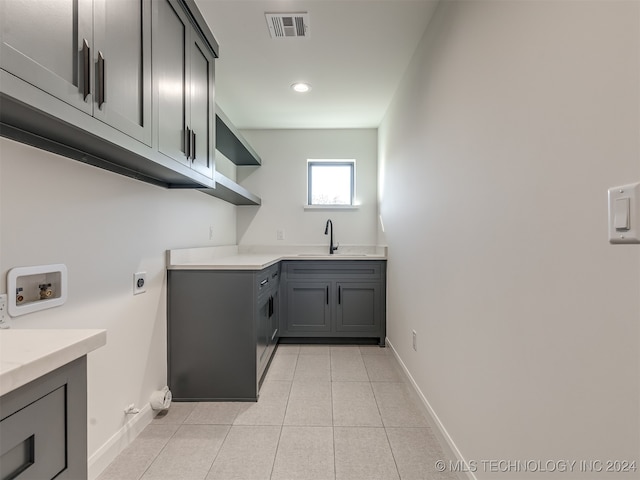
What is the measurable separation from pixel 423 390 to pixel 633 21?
1889 millimetres

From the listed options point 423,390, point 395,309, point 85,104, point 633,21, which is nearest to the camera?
point 633,21

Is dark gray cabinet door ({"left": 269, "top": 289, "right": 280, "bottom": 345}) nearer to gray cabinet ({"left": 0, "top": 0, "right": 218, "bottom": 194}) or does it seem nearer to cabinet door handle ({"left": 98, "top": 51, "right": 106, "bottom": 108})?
gray cabinet ({"left": 0, "top": 0, "right": 218, "bottom": 194})

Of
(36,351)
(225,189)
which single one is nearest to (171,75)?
(225,189)

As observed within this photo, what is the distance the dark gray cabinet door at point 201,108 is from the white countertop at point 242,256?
0.61 m

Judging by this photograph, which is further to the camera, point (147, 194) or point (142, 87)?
point (147, 194)

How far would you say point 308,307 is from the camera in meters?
3.19

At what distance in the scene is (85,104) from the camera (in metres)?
0.92

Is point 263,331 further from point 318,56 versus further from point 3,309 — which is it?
point 318,56

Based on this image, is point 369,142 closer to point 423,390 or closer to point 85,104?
point 423,390

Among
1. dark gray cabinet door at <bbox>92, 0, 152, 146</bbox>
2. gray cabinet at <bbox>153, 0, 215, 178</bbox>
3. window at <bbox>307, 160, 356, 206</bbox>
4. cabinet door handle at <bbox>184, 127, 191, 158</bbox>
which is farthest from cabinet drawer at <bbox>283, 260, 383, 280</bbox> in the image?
dark gray cabinet door at <bbox>92, 0, 152, 146</bbox>

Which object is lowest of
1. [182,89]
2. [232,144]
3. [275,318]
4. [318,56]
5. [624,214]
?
[275,318]

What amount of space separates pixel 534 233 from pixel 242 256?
2.71m

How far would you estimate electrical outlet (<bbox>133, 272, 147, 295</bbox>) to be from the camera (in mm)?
1672

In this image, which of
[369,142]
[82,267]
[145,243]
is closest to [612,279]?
[82,267]
